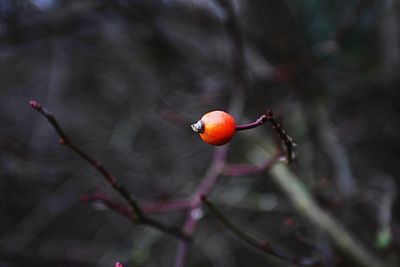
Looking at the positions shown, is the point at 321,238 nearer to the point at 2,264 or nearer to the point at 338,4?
the point at 338,4

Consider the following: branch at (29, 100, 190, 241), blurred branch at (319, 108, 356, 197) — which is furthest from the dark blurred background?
branch at (29, 100, 190, 241)

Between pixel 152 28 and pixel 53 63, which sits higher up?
pixel 53 63

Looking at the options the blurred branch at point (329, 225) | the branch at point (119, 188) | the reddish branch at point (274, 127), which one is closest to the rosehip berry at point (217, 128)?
the reddish branch at point (274, 127)

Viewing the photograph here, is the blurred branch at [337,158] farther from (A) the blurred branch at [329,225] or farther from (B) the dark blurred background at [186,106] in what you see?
(A) the blurred branch at [329,225]

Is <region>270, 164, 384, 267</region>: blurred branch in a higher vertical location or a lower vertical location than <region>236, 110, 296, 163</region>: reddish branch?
higher

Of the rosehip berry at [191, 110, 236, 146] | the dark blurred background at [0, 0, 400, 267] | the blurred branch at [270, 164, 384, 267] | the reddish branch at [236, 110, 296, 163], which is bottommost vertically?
the rosehip berry at [191, 110, 236, 146]

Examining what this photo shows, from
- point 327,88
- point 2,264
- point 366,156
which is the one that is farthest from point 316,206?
point 2,264

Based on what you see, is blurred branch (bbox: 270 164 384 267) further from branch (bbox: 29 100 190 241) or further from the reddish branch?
the reddish branch
